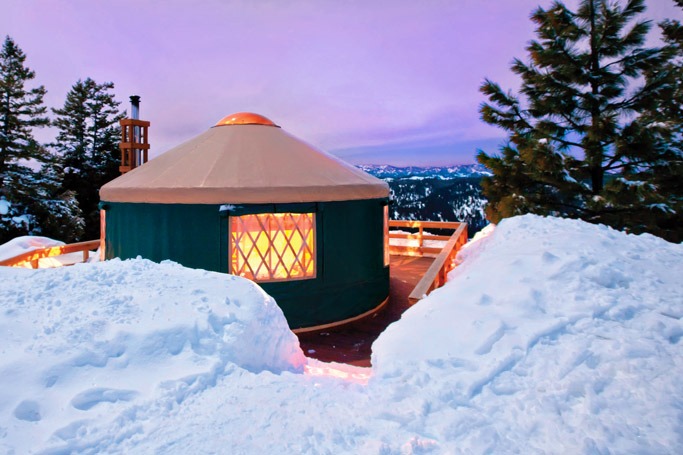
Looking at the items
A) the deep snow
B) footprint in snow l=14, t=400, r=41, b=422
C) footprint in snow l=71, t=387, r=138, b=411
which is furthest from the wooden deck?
footprint in snow l=14, t=400, r=41, b=422

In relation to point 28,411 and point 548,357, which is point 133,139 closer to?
point 28,411

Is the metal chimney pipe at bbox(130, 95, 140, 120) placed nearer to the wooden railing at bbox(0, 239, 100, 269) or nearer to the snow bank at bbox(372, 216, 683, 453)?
the wooden railing at bbox(0, 239, 100, 269)

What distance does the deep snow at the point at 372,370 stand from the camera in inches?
52.3

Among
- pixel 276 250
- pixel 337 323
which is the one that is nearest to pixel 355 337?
pixel 337 323

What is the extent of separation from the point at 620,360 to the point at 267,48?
10462 millimetres

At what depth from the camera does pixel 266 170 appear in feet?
14.5

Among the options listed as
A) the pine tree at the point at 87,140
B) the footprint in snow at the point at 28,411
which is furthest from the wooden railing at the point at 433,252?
the pine tree at the point at 87,140

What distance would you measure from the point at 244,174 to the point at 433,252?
4750 mm

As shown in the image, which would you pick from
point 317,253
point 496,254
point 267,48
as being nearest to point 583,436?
point 496,254

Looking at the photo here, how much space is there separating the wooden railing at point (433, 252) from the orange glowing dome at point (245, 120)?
2869 millimetres

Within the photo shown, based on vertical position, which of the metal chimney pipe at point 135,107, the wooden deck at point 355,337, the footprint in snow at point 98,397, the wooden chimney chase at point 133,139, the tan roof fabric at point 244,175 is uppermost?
the metal chimney pipe at point 135,107

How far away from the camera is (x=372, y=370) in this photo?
1881mm

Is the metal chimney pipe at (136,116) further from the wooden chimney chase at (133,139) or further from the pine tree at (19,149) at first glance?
the pine tree at (19,149)

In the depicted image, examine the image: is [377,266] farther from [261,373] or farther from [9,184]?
[9,184]
